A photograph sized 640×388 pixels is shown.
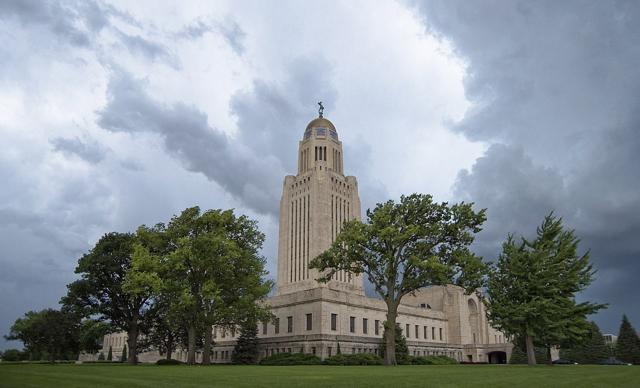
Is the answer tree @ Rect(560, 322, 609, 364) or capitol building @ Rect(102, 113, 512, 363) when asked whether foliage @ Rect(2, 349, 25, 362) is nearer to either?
capitol building @ Rect(102, 113, 512, 363)

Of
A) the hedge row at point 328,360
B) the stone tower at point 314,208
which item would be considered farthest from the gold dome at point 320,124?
the hedge row at point 328,360

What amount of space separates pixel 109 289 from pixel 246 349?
1748cm

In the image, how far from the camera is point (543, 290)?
36062 millimetres

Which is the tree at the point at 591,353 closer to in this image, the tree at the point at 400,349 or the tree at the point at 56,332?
the tree at the point at 400,349

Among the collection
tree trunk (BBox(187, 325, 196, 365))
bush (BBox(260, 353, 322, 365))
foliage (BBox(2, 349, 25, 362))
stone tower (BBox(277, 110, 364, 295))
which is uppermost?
stone tower (BBox(277, 110, 364, 295))

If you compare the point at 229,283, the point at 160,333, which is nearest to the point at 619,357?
the point at 229,283

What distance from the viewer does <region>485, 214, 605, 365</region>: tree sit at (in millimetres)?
35688

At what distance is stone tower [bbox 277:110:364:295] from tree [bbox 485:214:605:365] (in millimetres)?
48669

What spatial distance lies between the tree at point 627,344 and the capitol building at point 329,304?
1581 centimetres

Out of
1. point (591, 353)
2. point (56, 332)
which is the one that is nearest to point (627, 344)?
point (591, 353)

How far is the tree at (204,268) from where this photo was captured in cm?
4134

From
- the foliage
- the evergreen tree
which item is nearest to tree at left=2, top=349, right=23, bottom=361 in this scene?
the foliage

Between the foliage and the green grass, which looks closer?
the green grass

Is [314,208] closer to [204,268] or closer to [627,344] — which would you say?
[204,268]
